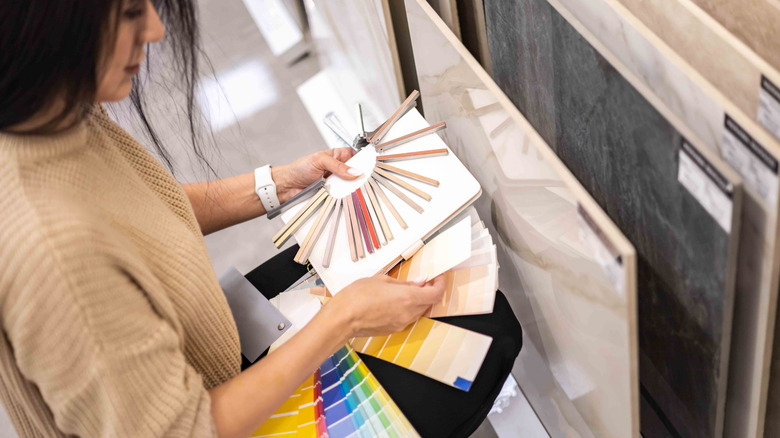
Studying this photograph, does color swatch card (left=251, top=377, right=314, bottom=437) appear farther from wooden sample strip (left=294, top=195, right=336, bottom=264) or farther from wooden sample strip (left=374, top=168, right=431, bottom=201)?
wooden sample strip (left=374, top=168, right=431, bottom=201)

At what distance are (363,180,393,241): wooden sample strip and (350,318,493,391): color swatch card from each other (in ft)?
0.54

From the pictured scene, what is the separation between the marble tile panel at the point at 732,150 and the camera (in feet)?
2.31

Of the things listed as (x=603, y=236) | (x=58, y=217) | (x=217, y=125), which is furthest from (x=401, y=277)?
(x=217, y=125)

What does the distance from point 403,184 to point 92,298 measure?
0.59 metres

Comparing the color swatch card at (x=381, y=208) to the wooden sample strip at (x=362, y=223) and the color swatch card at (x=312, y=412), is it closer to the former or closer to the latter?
the wooden sample strip at (x=362, y=223)

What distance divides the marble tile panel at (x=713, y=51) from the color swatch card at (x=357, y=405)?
0.64m

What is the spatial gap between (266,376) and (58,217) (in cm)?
37

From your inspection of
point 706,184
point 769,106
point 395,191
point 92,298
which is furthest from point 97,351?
point 769,106

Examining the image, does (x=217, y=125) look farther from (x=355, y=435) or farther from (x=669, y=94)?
(x=669, y=94)

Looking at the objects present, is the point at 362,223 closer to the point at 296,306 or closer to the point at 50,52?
the point at 296,306

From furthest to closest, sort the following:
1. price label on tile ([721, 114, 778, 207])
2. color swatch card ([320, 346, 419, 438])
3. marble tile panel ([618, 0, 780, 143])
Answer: color swatch card ([320, 346, 419, 438])
marble tile panel ([618, 0, 780, 143])
price label on tile ([721, 114, 778, 207])

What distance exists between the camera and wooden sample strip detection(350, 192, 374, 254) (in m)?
1.17

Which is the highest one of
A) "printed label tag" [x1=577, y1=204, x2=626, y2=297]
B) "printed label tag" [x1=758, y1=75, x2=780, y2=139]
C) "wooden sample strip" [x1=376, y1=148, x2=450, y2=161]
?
"wooden sample strip" [x1=376, y1=148, x2=450, y2=161]

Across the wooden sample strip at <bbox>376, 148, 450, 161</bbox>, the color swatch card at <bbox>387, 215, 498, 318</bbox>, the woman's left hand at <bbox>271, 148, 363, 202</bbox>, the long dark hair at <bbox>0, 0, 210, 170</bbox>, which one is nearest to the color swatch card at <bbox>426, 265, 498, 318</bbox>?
the color swatch card at <bbox>387, 215, 498, 318</bbox>
